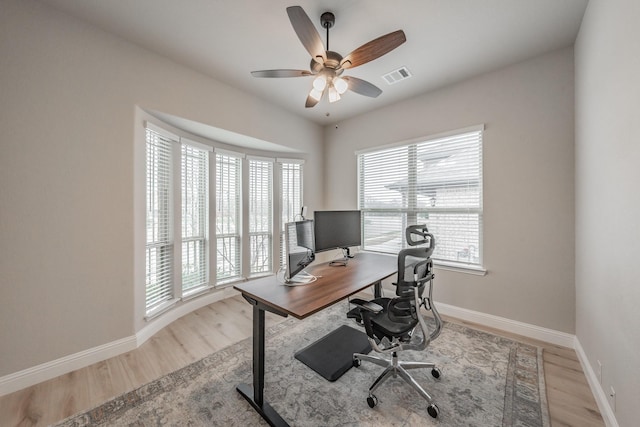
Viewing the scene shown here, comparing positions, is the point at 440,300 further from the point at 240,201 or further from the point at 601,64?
the point at 240,201

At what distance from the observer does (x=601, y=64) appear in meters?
1.66

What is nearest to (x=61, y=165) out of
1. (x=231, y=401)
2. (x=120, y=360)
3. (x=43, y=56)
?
(x=43, y=56)

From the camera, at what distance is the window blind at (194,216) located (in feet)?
10.4

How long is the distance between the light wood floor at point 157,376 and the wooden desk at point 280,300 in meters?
0.90

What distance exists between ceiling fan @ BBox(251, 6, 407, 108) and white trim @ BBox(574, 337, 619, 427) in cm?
268

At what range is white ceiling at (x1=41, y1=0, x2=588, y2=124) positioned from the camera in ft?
6.17

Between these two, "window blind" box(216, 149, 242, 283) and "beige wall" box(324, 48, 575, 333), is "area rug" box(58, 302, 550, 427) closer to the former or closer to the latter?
"beige wall" box(324, 48, 575, 333)

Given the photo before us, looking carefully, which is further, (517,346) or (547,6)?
(517,346)

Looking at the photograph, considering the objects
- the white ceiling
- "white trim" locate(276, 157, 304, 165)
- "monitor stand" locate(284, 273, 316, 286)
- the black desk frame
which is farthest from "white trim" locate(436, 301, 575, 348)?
"white trim" locate(276, 157, 304, 165)

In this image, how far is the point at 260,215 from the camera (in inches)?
159

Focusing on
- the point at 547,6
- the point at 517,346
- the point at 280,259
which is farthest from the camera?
the point at 280,259

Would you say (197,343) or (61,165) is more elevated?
(61,165)

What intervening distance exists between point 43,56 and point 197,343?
9.19 feet

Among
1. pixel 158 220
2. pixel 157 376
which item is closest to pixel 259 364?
pixel 157 376
